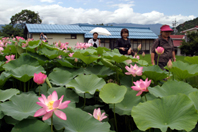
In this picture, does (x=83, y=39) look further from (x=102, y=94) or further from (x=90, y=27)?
(x=102, y=94)

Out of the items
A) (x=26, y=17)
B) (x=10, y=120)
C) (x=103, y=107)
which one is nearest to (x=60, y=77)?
(x=103, y=107)

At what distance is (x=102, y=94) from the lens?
86 cm

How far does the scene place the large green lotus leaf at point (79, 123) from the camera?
672 mm

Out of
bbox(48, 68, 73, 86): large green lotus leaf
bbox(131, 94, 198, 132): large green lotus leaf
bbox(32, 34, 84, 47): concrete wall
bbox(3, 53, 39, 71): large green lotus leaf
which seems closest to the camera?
bbox(131, 94, 198, 132): large green lotus leaf

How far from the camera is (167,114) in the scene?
72cm

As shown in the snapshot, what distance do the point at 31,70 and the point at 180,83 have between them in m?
0.94

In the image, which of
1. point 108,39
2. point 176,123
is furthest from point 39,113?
point 108,39

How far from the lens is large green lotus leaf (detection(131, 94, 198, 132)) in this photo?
66 cm

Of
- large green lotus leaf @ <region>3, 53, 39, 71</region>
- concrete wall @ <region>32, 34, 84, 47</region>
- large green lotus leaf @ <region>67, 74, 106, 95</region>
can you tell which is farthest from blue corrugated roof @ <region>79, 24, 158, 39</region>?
large green lotus leaf @ <region>67, 74, 106, 95</region>

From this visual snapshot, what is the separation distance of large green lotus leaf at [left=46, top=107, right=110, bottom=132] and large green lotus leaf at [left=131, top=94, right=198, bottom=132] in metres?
0.14

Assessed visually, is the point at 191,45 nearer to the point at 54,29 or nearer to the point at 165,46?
the point at 54,29

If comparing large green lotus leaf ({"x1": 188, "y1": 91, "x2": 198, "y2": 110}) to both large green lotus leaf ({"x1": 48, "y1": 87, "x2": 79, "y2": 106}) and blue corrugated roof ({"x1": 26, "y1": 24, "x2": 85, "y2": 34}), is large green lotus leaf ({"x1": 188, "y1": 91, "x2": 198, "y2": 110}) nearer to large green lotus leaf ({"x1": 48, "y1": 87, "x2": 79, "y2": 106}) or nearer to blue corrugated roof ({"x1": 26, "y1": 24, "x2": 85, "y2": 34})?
large green lotus leaf ({"x1": 48, "y1": 87, "x2": 79, "y2": 106})

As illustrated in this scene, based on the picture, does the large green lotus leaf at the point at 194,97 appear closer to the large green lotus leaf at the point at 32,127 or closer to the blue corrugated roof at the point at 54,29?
the large green lotus leaf at the point at 32,127

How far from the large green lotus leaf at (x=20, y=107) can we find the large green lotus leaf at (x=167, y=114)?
0.44 m
